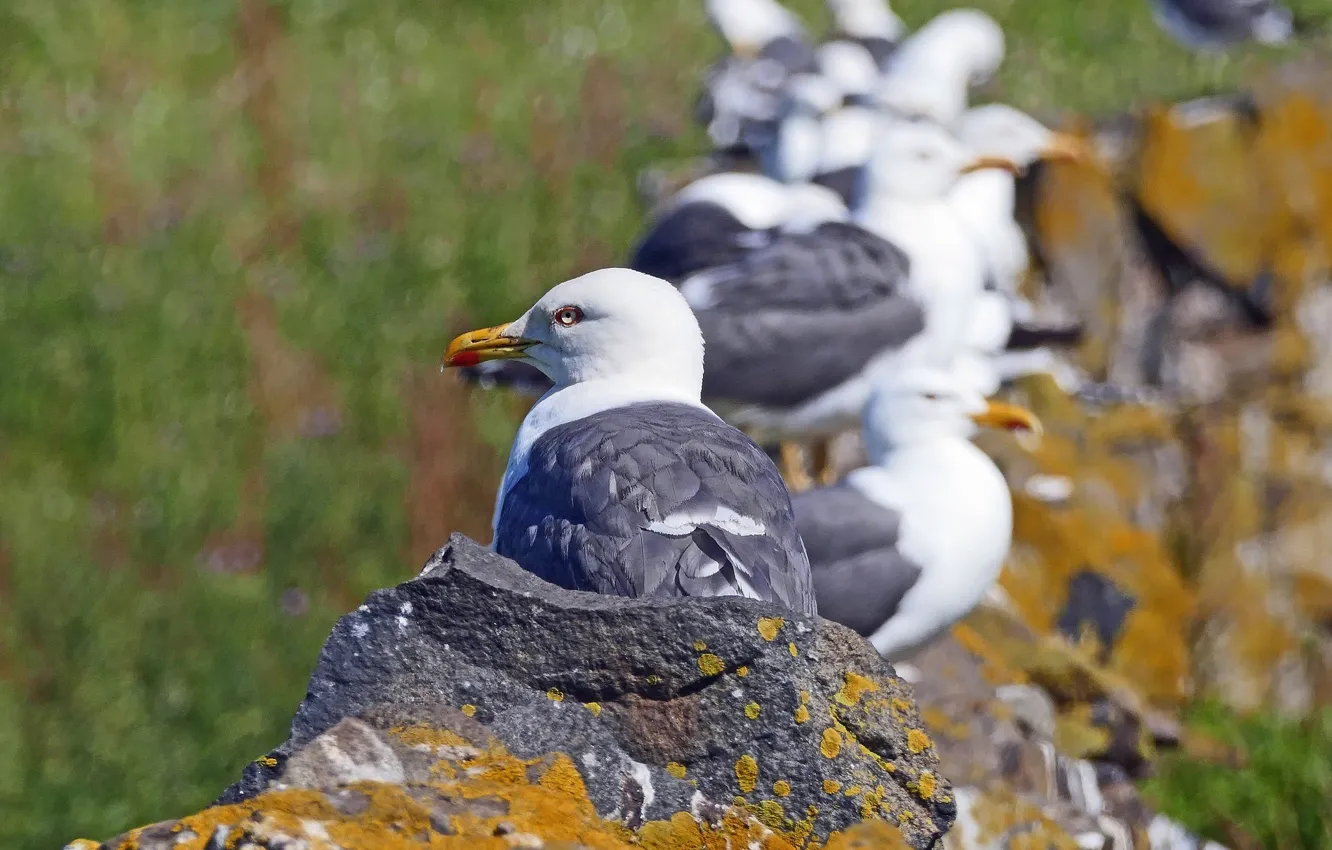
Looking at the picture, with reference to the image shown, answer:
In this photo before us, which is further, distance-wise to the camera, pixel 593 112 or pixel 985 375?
pixel 593 112

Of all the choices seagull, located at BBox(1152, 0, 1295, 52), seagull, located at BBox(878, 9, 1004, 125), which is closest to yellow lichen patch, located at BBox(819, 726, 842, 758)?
seagull, located at BBox(878, 9, 1004, 125)

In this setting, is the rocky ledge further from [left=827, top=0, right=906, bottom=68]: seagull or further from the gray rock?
[left=827, top=0, right=906, bottom=68]: seagull

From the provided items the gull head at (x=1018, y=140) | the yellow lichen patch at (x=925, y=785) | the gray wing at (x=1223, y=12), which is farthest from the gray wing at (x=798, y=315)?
the gray wing at (x=1223, y=12)

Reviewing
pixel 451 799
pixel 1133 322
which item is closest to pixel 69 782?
pixel 451 799

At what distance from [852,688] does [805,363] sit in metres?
4.01

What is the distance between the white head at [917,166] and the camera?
6.91 metres

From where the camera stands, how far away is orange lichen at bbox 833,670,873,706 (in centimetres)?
229

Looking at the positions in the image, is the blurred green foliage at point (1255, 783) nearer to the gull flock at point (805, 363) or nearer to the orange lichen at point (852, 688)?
the gull flock at point (805, 363)

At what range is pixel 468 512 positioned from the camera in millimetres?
6742

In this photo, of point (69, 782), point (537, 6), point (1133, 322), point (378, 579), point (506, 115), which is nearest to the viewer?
point (69, 782)

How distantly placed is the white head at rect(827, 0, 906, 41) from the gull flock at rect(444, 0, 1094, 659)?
1.51m

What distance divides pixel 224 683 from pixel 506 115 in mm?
5509

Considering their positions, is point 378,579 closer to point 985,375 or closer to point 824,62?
point 985,375

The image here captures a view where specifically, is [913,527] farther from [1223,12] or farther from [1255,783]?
[1223,12]
